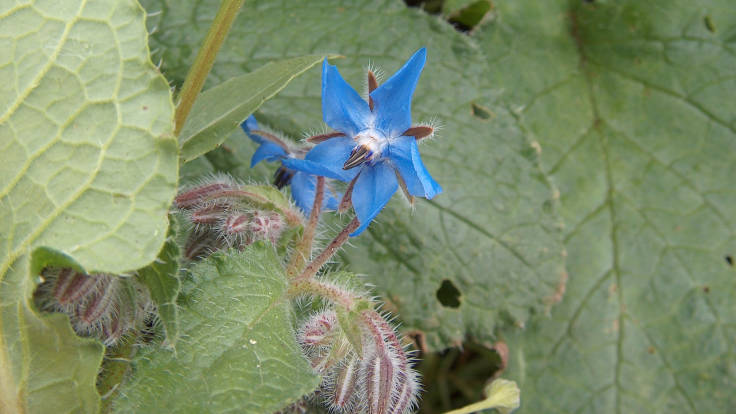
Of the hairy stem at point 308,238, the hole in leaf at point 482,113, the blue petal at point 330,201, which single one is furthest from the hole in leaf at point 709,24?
the hairy stem at point 308,238

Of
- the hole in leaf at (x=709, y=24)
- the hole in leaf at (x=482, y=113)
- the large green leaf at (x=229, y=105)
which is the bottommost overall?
the large green leaf at (x=229, y=105)

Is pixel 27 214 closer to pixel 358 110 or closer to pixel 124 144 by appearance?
pixel 124 144

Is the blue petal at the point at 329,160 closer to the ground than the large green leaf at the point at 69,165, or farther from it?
farther from it

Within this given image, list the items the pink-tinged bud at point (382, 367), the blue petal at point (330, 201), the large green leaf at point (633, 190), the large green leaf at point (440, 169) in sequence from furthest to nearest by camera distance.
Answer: the large green leaf at point (633, 190), the large green leaf at point (440, 169), the blue petal at point (330, 201), the pink-tinged bud at point (382, 367)

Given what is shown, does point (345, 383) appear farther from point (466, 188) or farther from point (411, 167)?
point (466, 188)

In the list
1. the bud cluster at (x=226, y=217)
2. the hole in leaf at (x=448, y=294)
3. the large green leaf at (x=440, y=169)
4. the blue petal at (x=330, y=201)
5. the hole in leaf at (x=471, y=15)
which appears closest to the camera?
the bud cluster at (x=226, y=217)

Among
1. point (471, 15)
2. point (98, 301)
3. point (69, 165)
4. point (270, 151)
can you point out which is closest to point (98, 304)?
point (98, 301)

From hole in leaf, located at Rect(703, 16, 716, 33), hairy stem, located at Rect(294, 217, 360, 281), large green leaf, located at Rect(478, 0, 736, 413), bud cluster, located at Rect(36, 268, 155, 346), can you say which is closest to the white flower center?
hairy stem, located at Rect(294, 217, 360, 281)

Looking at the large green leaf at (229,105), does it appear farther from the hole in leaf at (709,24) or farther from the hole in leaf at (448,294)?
the hole in leaf at (709,24)
